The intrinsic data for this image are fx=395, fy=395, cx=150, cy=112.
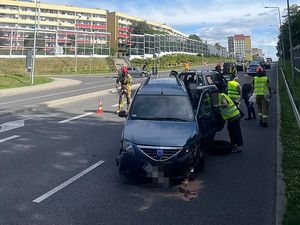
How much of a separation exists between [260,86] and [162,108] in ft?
20.1

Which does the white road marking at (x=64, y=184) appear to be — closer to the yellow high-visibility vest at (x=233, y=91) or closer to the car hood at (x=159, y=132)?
the car hood at (x=159, y=132)

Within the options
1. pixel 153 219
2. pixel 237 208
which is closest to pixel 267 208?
pixel 237 208

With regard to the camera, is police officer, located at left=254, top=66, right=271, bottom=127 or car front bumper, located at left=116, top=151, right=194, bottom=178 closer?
car front bumper, located at left=116, top=151, right=194, bottom=178

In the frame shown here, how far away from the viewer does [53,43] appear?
67938 mm

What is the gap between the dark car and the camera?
6.36m

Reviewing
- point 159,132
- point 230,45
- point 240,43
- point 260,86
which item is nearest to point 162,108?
point 159,132

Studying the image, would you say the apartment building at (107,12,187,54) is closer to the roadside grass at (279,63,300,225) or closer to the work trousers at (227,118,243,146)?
the roadside grass at (279,63,300,225)

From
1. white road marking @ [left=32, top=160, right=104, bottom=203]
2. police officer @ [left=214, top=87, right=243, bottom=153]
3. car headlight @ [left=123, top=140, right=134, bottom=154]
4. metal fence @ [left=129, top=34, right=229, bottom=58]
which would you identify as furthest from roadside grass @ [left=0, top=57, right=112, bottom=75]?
car headlight @ [left=123, top=140, right=134, bottom=154]

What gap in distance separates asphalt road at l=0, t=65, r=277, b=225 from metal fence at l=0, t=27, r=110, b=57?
5541 cm

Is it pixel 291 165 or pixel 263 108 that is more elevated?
pixel 263 108

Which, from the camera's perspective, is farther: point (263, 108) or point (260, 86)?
point (260, 86)

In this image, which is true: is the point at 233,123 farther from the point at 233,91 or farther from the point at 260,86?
the point at 260,86

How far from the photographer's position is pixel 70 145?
9.80 meters

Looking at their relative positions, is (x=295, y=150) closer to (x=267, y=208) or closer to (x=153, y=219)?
(x=267, y=208)
